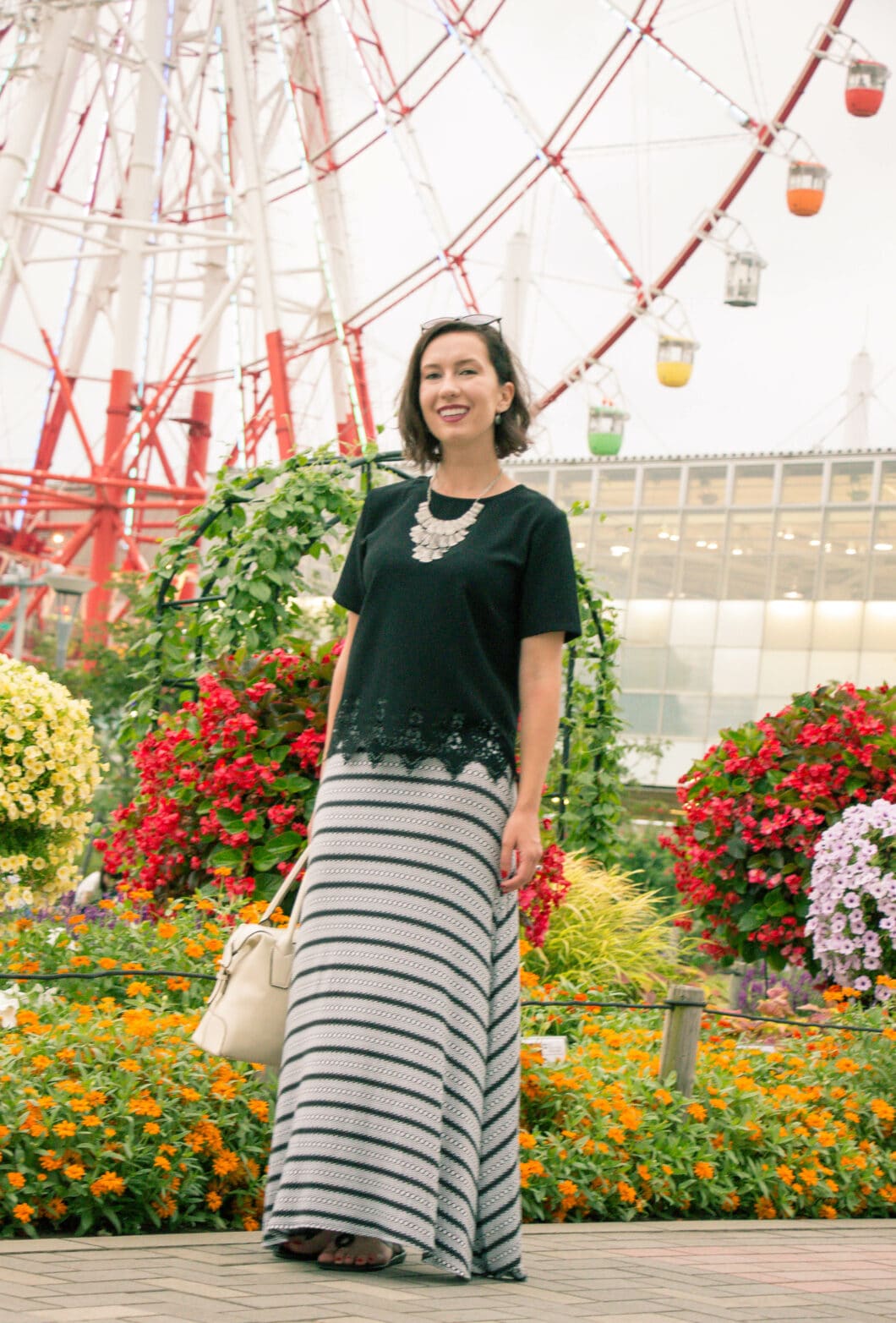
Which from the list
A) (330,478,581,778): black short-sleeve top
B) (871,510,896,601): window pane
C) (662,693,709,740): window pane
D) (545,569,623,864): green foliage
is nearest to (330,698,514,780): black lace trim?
(330,478,581,778): black short-sleeve top

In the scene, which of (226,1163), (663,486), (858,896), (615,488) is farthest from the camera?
(615,488)

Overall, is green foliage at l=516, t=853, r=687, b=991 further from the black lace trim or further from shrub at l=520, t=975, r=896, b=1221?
the black lace trim

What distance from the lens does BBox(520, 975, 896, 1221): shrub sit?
14.4 feet

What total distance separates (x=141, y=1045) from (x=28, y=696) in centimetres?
452

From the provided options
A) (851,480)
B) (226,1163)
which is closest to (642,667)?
(851,480)

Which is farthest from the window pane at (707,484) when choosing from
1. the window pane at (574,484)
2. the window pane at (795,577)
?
the window pane at (574,484)

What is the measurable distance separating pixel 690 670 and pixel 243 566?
19.5 meters

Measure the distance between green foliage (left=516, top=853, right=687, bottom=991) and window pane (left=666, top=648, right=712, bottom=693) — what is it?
1783 centimetres

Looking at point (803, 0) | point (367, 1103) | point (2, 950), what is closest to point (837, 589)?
point (803, 0)

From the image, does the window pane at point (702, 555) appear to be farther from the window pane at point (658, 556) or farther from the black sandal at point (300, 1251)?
the black sandal at point (300, 1251)

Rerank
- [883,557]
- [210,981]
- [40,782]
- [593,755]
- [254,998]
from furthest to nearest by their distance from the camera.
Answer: [883,557] → [593,755] → [40,782] → [210,981] → [254,998]

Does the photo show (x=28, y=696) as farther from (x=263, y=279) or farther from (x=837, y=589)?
(x=837, y=589)

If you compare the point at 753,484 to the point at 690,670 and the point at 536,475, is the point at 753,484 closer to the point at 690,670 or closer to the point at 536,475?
the point at 690,670

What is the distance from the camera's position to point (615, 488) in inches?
1069
